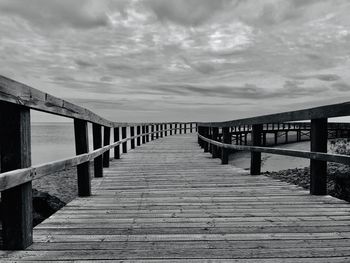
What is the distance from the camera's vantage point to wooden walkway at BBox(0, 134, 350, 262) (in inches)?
100

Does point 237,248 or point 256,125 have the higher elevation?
point 256,125

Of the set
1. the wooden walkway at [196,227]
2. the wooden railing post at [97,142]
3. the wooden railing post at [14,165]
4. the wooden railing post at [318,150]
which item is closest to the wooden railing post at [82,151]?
the wooden walkway at [196,227]

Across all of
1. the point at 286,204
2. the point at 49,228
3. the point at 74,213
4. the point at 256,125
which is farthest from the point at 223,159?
the point at 49,228

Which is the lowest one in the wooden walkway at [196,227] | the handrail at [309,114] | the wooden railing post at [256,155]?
the wooden walkway at [196,227]

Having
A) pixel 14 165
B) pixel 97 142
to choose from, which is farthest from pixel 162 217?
pixel 97 142

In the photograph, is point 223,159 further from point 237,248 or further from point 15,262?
point 15,262

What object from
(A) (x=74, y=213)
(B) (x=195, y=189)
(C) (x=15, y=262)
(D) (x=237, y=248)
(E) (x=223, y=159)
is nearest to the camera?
(C) (x=15, y=262)

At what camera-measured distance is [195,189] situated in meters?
5.36

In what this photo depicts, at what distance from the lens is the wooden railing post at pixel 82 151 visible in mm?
4715

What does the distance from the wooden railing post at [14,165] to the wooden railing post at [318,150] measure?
134 inches

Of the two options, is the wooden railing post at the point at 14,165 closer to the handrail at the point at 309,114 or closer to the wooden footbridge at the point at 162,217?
the wooden footbridge at the point at 162,217

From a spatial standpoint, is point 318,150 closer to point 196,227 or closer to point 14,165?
point 196,227

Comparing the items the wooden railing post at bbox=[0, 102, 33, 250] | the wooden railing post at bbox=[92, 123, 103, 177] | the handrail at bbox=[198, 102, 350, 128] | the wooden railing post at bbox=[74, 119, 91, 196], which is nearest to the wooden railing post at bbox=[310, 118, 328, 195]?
the handrail at bbox=[198, 102, 350, 128]

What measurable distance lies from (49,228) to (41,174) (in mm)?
541
